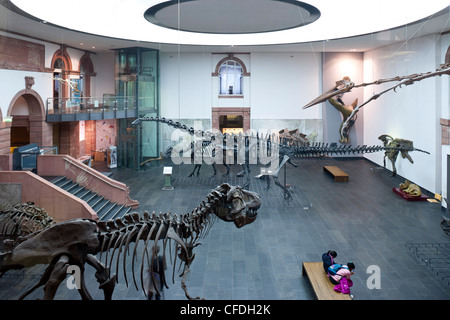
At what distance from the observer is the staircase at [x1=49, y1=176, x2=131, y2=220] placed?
10570 mm

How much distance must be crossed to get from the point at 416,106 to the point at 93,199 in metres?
9.92

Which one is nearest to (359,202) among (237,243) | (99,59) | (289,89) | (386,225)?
(386,225)

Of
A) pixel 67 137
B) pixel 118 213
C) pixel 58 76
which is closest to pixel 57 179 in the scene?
pixel 118 213

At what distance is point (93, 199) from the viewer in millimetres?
10977

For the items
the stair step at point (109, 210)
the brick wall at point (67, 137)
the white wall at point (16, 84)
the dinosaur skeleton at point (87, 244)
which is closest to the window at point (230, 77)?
the brick wall at point (67, 137)

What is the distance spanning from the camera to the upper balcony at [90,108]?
603 inches

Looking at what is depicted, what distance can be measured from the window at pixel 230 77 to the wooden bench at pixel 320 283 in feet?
47.4

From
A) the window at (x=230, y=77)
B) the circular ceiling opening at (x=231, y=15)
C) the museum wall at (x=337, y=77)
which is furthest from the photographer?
the window at (x=230, y=77)

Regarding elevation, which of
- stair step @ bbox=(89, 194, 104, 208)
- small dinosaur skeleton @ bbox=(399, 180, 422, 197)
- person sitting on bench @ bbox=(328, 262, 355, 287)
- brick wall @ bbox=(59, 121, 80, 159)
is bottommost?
person sitting on bench @ bbox=(328, 262, 355, 287)

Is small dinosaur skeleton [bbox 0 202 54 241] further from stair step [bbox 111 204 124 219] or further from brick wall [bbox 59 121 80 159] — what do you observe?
brick wall [bbox 59 121 80 159]

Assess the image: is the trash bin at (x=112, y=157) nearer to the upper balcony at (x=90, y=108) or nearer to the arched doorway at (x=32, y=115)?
the upper balcony at (x=90, y=108)

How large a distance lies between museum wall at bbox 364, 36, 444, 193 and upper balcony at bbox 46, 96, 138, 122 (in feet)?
34.5

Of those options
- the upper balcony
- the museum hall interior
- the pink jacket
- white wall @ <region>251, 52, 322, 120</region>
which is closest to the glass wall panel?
the museum hall interior
